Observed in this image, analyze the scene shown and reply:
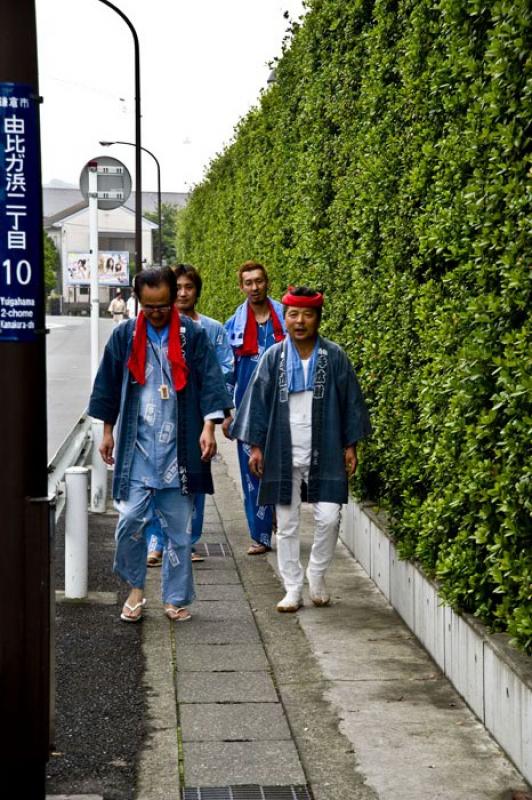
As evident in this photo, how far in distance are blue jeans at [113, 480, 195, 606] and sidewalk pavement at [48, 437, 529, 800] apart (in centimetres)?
22

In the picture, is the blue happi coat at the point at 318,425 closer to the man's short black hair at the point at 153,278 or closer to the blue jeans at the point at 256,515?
the man's short black hair at the point at 153,278

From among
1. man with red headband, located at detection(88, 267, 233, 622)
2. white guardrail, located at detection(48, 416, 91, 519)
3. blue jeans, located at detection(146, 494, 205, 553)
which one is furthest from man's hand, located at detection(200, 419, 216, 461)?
blue jeans, located at detection(146, 494, 205, 553)

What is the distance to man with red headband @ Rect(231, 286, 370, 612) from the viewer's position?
285 inches

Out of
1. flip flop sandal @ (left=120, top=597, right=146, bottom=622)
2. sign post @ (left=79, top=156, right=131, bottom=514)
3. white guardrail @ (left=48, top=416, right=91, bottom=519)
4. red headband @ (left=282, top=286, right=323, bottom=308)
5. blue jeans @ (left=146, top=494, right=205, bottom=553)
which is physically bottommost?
flip flop sandal @ (left=120, top=597, right=146, bottom=622)

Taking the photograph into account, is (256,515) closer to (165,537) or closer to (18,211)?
(165,537)

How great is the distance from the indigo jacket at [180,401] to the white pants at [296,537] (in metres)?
0.54

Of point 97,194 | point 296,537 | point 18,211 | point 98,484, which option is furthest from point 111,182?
point 18,211

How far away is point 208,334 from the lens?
27.8 feet

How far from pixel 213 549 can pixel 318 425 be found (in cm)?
220

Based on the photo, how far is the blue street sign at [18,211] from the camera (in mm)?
4016

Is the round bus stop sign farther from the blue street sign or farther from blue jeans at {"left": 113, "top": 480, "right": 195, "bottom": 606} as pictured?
the blue street sign

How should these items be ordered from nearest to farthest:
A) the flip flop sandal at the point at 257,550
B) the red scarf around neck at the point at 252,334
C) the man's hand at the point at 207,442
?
the man's hand at the point at 207,442 → the flip flop sandal at the point at 257,550 → the red scarf around neck at the point at 252,334

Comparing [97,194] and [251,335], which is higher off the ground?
[97,194]

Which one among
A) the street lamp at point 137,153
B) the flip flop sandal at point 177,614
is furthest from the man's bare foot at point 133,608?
the street lamp at point 137,153
